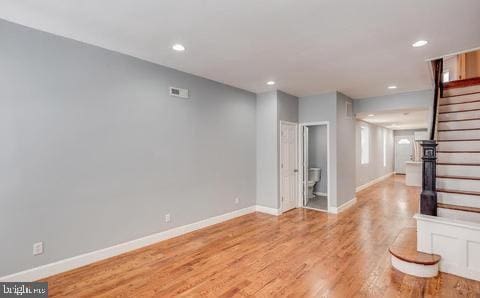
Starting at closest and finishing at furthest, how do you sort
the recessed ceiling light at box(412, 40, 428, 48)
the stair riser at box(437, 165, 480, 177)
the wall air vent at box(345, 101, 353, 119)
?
the recessed ceiling light at box(412, 40, 428, 48) → the stair riser at box(437, 165, 480, 177) → the wall air vent at box(345, 101, 353, 119)

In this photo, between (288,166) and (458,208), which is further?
(288,166)

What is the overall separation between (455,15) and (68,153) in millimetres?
4528

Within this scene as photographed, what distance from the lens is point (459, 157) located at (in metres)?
3.69

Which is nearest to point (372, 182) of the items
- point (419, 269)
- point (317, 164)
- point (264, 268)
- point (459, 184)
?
point (317, 164)

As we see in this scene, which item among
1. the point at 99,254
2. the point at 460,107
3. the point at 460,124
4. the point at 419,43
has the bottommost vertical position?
the point at 99,254

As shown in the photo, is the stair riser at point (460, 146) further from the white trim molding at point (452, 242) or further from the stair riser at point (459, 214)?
the white trim molding at point (452, 242)

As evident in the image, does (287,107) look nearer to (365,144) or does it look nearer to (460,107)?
(460,107)

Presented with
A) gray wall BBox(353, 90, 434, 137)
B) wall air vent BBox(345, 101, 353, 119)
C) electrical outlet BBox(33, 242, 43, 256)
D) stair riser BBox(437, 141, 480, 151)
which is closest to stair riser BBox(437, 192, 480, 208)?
stair riser BBox(437, 141, 480, 151)

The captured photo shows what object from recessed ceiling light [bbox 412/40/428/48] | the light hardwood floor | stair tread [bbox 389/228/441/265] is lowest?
the light hardwood floor

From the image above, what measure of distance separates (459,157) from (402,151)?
10372 millimetres

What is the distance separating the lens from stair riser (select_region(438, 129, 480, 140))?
3959 mm

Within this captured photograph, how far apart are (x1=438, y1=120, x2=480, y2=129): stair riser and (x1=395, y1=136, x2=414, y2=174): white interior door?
9248 millimetres

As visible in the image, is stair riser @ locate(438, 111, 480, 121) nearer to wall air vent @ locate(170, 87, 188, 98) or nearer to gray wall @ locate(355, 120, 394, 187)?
gray wall @ locate(355, 120, 394, 187)
